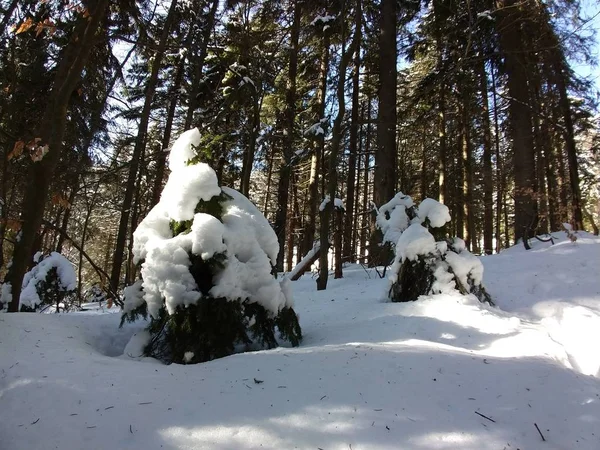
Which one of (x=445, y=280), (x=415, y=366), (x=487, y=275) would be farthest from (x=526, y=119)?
(x=415, y=366)

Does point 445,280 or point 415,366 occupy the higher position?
point 445,280

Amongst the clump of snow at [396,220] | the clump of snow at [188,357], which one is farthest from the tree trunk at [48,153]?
the clump of snow at [396,220]

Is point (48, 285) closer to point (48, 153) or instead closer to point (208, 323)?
point (48, 153)

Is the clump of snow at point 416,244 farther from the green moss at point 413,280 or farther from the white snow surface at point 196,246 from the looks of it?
the white snow surface at point 196,246

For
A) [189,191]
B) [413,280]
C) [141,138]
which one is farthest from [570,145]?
[189,191]

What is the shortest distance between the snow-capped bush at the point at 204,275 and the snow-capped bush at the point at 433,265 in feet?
6.43

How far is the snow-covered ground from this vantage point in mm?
1821

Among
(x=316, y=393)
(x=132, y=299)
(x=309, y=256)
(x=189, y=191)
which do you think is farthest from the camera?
(x=309, y=256)

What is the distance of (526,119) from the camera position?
963cm

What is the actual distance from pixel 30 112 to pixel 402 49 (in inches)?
426

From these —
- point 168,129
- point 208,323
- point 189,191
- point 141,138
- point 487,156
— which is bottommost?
point 208,323

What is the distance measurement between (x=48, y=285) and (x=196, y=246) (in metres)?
5.38

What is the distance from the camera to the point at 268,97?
12.7m

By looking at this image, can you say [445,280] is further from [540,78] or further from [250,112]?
[540,78]
